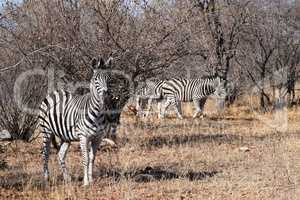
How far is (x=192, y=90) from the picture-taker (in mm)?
18797

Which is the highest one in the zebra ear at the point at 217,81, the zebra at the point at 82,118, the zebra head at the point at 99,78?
the zebra ear at the point at 217,81

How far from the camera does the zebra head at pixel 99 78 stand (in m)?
7.53

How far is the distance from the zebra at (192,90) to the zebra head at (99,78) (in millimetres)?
10470

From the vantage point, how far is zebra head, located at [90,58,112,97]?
753 cm

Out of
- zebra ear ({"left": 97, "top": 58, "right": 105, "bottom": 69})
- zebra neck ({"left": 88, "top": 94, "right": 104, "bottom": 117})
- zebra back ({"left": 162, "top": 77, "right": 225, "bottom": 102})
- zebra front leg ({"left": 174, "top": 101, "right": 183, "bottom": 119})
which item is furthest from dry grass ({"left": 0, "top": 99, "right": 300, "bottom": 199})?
zebra back ({"left": 162, "top": 77, "right": 225, "bottom": 102})

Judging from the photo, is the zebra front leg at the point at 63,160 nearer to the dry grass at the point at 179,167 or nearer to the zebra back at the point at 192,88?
the dry grass at the point at 179,167

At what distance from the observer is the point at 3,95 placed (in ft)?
38.5

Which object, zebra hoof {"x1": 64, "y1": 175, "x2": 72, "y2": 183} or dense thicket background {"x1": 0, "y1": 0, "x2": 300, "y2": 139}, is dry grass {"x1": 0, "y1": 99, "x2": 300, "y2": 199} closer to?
zebra hoof {"x1": 64, "y1": 175, "x2": 72, "y2": 183}

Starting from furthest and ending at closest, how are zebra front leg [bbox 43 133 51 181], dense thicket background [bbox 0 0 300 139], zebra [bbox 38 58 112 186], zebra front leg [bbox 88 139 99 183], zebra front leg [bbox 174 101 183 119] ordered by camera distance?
1. zebra front leg [bbox 174 101 183 119]
2. dense thicket background [bbox 0 0 300 139]
3. zebra front leg [bbox 43 133 51 181]
4. zebra front leg [bbox 88 139 99 183]
5. zebra [bbox 38 58 112 186]

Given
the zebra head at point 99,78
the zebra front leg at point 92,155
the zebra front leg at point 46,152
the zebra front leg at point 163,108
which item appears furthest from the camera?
the zebra front leg at point 163,108

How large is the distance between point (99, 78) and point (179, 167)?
8.92ft

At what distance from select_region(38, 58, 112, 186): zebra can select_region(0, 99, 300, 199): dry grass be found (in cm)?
46

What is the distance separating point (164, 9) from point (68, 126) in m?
4.69

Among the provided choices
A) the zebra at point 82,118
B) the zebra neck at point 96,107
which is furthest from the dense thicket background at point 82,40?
the zebra neck at point 96,107
